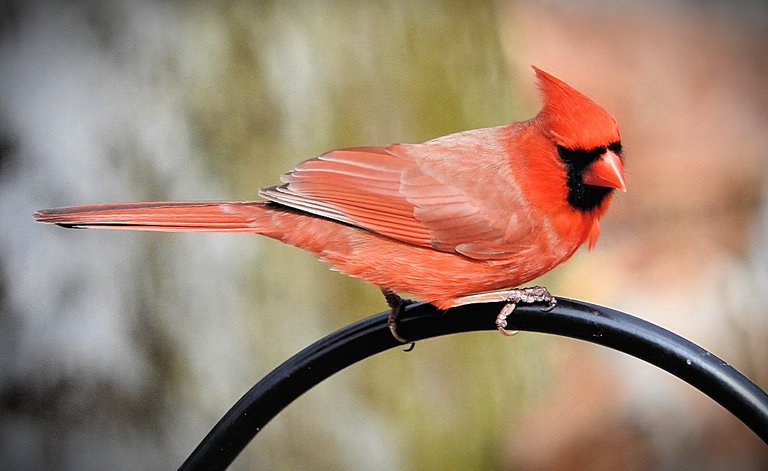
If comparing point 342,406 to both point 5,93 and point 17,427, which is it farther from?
point 5,93

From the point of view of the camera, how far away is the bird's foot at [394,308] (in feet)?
5.48

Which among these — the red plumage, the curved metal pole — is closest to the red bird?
the red plumage

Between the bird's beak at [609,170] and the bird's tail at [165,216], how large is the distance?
658mm

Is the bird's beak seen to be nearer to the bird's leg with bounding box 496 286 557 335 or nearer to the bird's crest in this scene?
the bird's crest

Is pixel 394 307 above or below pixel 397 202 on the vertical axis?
below

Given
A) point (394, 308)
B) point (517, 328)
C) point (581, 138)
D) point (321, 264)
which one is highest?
point (321, 264)

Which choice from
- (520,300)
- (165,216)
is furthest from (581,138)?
(165,216)

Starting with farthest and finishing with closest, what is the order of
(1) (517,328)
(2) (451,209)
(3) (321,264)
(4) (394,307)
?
(3) (321,264) < (2) (451,209) < (4) (394,307) < (1) (517,328)

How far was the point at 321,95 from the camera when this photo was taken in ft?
9.68

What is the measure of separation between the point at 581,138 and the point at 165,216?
790 mm

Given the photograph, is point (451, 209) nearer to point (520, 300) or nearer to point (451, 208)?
point (451, 208)

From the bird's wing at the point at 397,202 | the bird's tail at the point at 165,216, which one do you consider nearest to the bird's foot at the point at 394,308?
the bird's wing at the point at 397,202

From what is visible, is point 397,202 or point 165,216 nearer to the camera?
point 165,216

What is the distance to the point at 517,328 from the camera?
1722mm
